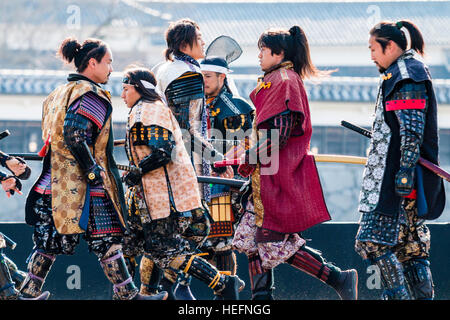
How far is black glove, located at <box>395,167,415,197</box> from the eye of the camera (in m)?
4.60

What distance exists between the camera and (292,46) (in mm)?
5102

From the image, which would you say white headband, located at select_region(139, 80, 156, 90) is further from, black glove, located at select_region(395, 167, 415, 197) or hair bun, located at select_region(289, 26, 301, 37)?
black glove, located at select_region(395, 167, 415, 197)

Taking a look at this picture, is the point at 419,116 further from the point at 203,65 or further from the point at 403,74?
the point at 203,65

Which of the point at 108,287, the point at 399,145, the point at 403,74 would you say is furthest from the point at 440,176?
the point at 108,287

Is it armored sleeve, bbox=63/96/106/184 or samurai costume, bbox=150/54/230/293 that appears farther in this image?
samurai costume, bbox=150/54/230/293

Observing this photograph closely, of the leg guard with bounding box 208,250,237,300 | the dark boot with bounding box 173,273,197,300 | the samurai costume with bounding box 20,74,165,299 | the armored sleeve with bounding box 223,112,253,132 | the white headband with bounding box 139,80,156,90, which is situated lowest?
the dark boot with bounding box 173,273,197,300

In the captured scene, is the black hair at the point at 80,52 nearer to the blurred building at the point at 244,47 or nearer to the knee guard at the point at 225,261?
the knee guard at the point at 225,261

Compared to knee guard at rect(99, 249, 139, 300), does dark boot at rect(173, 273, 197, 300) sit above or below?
below

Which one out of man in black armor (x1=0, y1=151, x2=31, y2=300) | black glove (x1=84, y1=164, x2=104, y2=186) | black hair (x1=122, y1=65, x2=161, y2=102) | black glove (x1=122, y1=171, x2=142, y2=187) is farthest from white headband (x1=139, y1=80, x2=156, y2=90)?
man in black armor (x1=0, y1=151, x2=31, y2=300)

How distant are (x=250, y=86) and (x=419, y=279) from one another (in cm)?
1528

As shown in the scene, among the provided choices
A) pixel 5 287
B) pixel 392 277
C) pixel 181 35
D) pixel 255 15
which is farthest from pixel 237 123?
pixel 255 15

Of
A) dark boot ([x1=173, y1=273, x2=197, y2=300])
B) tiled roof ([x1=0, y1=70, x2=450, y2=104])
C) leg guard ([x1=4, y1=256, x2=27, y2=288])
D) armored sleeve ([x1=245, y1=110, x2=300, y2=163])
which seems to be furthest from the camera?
tiled roof ([x1=0, y1=70, x2=450, y2=104])

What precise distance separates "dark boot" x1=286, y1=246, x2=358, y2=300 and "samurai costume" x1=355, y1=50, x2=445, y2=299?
282 mm

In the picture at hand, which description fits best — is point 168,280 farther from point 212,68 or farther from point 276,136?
point 212,68
